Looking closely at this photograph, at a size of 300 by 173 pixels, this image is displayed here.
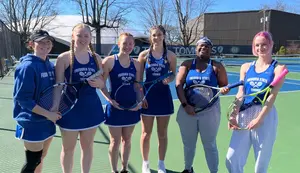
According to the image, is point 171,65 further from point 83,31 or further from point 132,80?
point 83,31

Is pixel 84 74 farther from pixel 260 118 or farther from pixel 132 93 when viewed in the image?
pixel 260 118

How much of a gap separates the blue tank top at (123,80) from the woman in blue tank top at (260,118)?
1227mm

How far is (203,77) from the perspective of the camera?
3520mm

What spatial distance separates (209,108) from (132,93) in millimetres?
915

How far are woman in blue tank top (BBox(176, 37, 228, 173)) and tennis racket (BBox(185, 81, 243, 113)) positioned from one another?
54 millimetres

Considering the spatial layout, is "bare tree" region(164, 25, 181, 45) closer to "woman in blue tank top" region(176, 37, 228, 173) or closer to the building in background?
the building in background

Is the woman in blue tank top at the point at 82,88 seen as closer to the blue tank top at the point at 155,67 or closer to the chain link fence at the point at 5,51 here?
the blue tank top at the point at 155,67

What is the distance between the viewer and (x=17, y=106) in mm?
2824

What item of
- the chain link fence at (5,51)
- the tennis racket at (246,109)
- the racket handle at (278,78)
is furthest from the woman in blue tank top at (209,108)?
the chain link fence at (5,51)

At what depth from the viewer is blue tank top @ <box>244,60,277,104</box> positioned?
2982mm

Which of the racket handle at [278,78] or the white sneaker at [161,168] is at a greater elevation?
the racket handle at [278,78]

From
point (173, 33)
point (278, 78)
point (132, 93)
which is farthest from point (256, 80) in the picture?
point (173, 33)

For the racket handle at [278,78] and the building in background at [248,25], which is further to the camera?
the building in background at [248,25]

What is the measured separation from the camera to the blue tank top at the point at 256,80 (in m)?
2.98
